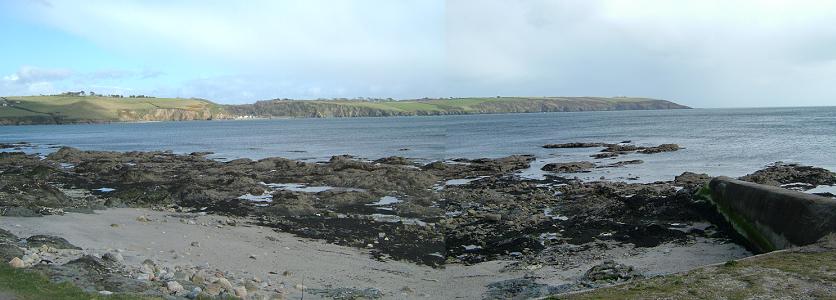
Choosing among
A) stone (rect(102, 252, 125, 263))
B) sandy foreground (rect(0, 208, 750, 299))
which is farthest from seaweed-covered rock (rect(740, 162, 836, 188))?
stone (rect(102, 252, 125, 263))

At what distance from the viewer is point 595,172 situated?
3772cm

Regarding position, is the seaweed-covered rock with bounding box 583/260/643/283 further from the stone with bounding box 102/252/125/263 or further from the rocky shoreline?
the stone with bounding box 102/252/125/263

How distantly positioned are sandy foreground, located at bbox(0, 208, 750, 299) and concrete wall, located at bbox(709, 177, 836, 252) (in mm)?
902

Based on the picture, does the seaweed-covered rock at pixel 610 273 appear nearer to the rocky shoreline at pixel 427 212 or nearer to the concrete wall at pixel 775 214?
the rocky shoreline at pixel 427 212

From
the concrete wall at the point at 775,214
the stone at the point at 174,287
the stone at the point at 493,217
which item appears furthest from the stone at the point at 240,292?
the concrete wall at the point at 775,214

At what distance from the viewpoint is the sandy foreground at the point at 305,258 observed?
564 inches

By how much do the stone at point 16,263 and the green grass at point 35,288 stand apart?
64 centimetres

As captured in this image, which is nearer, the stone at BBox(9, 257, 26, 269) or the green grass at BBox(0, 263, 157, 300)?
the green grass at BBox(0, 263, 157, 300)

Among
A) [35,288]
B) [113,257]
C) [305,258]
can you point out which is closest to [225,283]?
[113,257]

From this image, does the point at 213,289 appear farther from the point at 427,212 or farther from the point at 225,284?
→ the point at 427,212

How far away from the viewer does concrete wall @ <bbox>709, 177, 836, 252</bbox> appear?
14.3 meters

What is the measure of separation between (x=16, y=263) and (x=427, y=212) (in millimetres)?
14865

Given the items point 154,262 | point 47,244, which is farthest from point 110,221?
point 154,262

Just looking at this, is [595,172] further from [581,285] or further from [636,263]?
[581,285]
